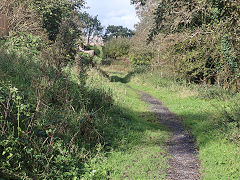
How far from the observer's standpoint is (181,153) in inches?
274

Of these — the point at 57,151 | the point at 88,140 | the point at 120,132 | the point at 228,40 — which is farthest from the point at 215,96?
the point at 57,151

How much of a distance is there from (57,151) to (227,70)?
1159 cm

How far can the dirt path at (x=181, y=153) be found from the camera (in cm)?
567

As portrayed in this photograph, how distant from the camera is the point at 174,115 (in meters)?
11.8

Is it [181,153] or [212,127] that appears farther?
[212,127]

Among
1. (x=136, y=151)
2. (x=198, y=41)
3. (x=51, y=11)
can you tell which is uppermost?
(x=51, y=11)

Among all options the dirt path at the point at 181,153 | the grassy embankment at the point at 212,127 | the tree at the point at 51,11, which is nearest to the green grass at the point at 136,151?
the dirt path at the point at 181,153

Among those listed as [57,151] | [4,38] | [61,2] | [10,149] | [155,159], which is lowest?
[155,159]

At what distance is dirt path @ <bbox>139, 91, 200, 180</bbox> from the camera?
223 inches

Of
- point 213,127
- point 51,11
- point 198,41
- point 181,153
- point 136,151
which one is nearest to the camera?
point 136,151

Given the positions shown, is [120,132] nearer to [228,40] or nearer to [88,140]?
[88,140]

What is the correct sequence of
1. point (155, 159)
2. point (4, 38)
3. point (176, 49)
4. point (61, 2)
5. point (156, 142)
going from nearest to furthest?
point (155, 159)
point (156, 142)
point (4, 38)
point (61, 2)
point (176, 49)

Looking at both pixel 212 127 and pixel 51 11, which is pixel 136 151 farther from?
pixel 51 11

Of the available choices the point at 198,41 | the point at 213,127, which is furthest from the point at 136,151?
the point at 198,41
